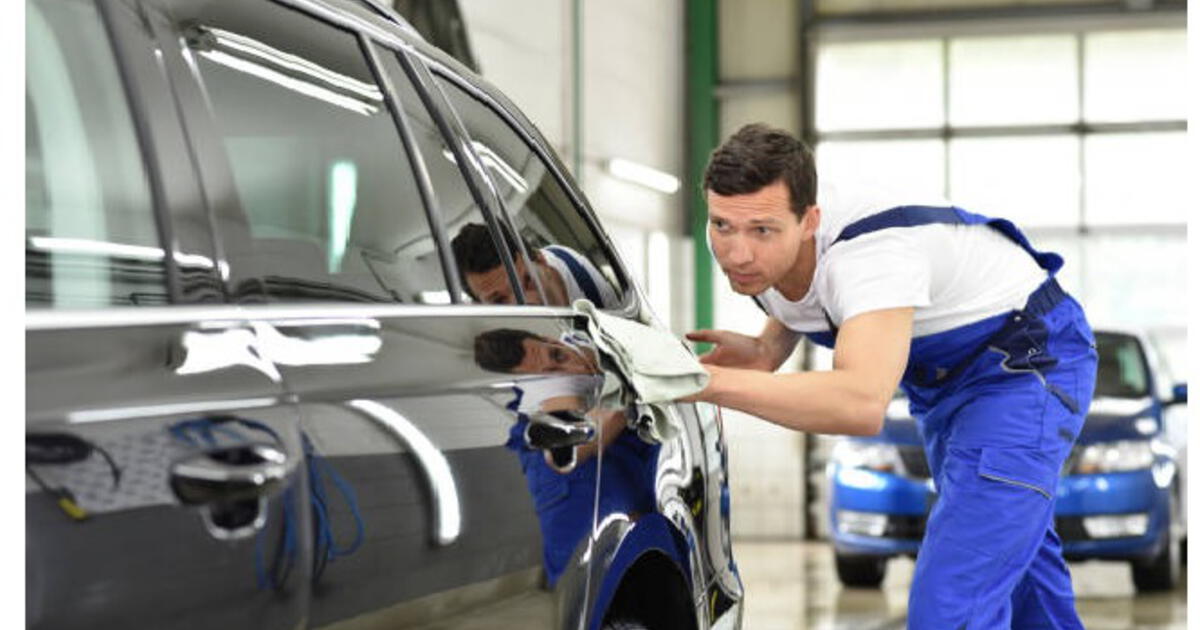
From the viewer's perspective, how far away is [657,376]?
9.27ft

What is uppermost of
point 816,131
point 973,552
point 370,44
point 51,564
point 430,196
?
point 816,131

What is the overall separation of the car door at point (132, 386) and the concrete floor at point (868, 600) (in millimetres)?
7468

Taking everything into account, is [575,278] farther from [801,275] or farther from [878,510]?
[878,510]

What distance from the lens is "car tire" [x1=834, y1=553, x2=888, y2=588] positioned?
11.0 metres

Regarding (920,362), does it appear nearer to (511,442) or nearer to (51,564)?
(511,442)

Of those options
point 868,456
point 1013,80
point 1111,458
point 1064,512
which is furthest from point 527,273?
point 1013,80

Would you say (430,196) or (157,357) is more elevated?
(430,196)

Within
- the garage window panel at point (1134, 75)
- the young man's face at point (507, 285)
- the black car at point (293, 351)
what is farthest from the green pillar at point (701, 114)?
the black car at point (293, 351)

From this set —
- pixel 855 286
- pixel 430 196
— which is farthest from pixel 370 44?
pixel 855 286

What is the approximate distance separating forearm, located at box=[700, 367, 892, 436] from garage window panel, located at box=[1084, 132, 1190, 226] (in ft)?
47.9

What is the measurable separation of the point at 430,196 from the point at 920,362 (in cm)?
160

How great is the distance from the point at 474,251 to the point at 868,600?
26.8 ft

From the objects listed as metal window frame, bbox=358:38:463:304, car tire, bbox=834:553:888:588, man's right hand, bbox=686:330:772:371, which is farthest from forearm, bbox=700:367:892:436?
car tire, bbox=834:553:888:588

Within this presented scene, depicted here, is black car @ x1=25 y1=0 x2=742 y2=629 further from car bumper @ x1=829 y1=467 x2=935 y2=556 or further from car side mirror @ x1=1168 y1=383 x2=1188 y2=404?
car side mirror @ x1=1168 y1=383 x2=1188 y2=404
